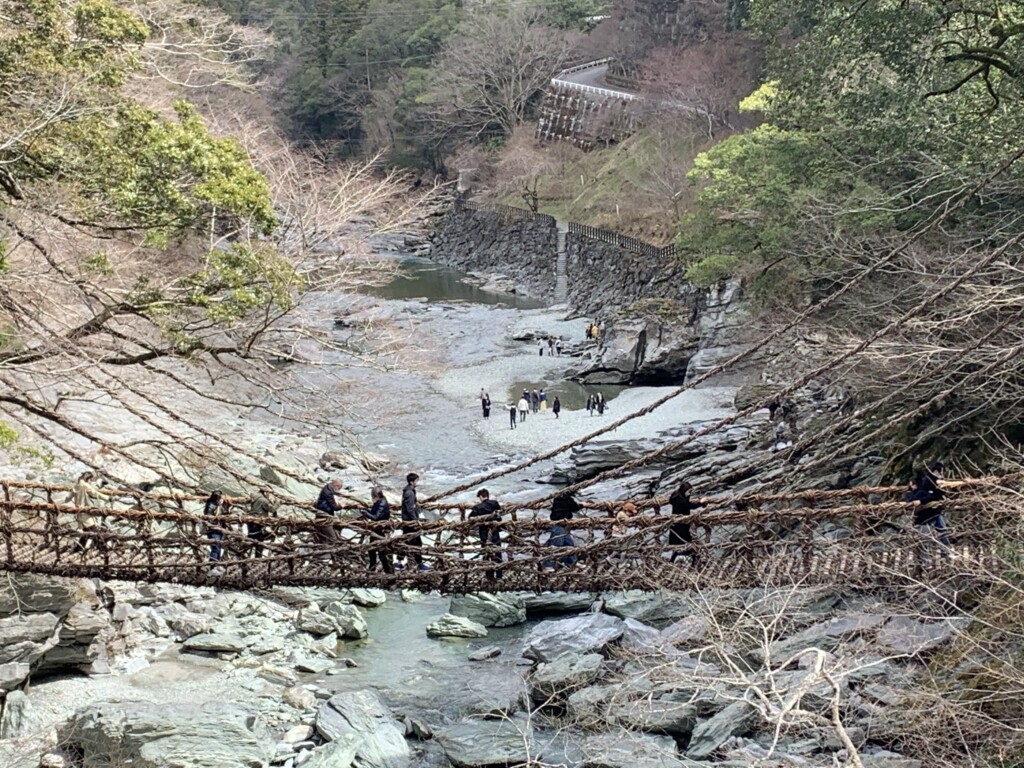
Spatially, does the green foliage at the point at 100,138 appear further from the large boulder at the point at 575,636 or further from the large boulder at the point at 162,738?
the large boulder at the point at 575,636

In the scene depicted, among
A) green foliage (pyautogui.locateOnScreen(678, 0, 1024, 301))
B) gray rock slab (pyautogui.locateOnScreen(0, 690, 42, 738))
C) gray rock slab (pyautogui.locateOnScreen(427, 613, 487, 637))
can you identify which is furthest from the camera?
green foliage (pyautogui.locateOnScreen(678, 0, 1024, 301))

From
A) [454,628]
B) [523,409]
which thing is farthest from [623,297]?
[454,628]

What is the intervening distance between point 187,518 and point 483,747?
3.05m

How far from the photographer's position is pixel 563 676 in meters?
9.44

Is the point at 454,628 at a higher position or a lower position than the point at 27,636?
lower

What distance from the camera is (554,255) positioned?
34.4 meters

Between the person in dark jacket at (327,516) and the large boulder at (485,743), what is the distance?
1.93 m

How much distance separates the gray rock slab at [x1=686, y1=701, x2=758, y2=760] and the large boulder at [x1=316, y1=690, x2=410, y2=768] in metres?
2.40

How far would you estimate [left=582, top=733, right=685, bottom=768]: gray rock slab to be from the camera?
7.57 metres

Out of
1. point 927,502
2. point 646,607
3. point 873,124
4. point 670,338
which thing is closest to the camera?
point 927,502

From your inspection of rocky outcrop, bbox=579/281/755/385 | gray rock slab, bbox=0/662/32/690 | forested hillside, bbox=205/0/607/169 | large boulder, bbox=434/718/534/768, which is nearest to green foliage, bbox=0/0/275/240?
gray rock slab, bbox=0/662/32/690

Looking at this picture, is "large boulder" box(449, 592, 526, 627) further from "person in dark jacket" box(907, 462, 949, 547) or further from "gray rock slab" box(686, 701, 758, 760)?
"person in dark jacket" box(907, 462, 949, 547)

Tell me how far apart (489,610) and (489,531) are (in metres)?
3.18

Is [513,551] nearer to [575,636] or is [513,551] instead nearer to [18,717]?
[575,636]
